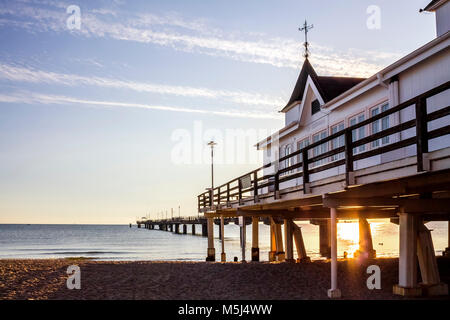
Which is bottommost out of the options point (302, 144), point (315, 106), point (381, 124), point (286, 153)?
point (381, 124)

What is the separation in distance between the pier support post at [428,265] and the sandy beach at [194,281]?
96 cm

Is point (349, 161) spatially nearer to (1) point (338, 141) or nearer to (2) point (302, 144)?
(1) point (338, 141)

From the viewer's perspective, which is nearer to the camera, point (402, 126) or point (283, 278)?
point (402, 126)

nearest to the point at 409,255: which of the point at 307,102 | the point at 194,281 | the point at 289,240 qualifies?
the point at 194,281

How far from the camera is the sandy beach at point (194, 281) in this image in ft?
45.0

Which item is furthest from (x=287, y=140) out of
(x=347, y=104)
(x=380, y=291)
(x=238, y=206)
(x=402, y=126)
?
(x=402, y=126)

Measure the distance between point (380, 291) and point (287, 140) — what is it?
1250cm

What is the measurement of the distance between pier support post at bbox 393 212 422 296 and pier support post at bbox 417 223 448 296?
42 cm

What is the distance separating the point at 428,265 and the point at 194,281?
23.1 ft

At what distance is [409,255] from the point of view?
11.8m

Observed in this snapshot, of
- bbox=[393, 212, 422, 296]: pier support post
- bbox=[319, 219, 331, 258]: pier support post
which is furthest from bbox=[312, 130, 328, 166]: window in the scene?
bbox=[319, 219, 331, 258]: pier support post

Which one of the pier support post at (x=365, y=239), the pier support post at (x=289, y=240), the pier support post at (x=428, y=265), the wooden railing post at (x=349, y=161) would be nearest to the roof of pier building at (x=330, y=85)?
the pier support post at (x=289, y=240)

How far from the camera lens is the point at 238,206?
24656 millimetres
